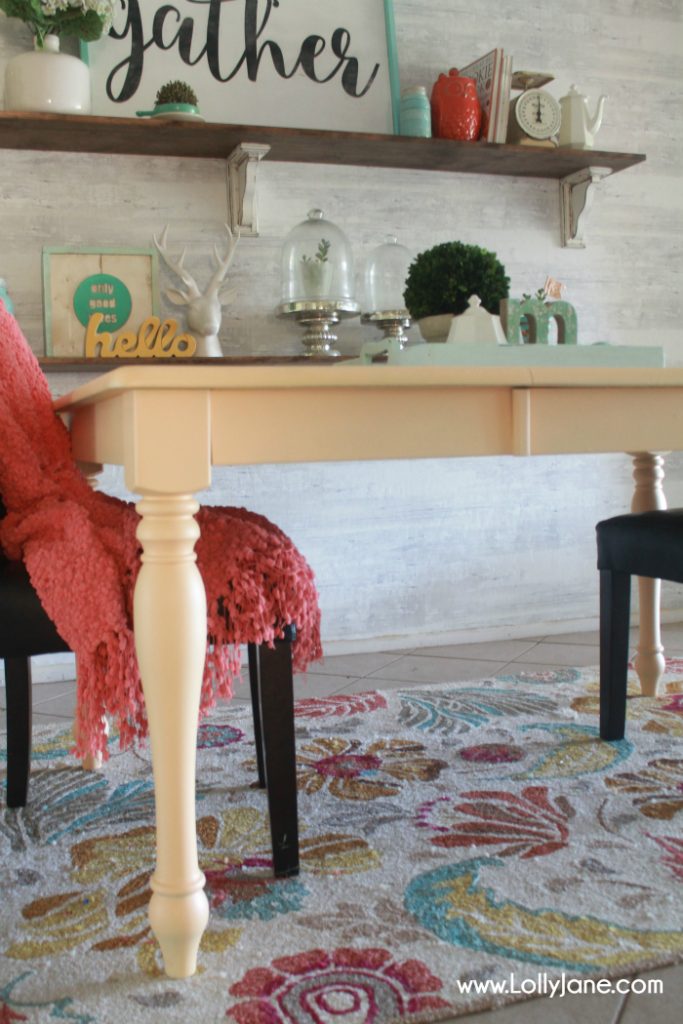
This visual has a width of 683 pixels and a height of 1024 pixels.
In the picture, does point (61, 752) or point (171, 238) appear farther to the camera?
point (171, 238)

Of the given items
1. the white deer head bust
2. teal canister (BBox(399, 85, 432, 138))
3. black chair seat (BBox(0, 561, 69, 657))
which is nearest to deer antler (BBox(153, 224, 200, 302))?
the white deer head bust

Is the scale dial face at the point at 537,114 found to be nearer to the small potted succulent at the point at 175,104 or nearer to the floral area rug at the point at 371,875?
the small potted succulent at the point at 175,104

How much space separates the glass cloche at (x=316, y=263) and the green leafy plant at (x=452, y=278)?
747 millimetres

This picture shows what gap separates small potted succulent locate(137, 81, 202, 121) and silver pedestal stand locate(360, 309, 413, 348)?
27.4 inches

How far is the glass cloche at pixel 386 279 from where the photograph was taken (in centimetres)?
286

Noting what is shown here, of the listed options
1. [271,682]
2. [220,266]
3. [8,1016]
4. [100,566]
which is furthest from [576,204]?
[8,1016]

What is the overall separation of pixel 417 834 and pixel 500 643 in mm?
1519

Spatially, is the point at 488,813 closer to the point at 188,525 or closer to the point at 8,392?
the point at 188,525

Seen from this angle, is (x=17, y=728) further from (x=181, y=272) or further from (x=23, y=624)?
(x=181, y=272)

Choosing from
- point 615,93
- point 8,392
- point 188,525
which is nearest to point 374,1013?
point 188,525

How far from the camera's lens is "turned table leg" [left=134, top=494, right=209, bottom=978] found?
114 cm

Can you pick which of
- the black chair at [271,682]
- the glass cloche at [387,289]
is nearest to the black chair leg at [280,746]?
the black chair at [271,682]

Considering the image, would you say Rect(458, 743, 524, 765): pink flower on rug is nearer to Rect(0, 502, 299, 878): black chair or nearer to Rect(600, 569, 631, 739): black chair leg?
Rect(600, 569, 631, 739): black chair leg

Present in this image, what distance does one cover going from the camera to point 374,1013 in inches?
43.1
